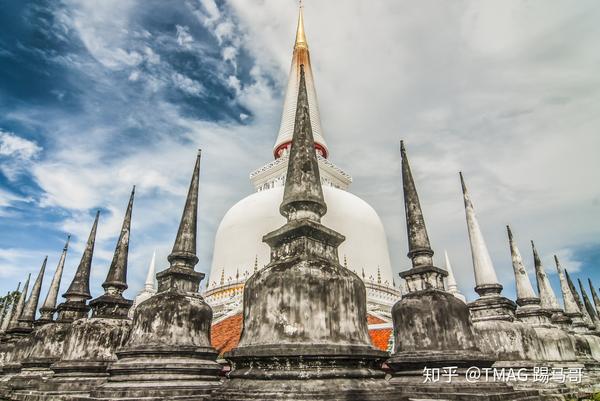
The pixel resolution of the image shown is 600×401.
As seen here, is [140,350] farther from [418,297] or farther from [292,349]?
[418,297]

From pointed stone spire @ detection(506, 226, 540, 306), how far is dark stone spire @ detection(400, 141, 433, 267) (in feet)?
17.1

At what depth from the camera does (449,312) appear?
18.4 ft

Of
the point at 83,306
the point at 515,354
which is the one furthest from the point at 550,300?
the point at 83,306

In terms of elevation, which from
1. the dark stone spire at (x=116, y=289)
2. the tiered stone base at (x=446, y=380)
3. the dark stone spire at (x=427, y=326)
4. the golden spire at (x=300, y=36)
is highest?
the golden spire at (x=300, y=36)

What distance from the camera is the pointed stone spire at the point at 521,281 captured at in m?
9.75

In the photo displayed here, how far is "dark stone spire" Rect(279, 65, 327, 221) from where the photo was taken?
506 cm

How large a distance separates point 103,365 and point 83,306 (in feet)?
9.28

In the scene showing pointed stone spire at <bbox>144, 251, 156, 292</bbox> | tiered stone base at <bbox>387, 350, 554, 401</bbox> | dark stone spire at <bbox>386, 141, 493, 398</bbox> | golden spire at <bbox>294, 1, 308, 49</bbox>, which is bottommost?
tiered stone base at <bbox>387, 350, 554, 401</bbox>

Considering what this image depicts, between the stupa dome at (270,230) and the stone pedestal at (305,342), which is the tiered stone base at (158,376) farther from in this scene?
the stupa dome at (270,230)

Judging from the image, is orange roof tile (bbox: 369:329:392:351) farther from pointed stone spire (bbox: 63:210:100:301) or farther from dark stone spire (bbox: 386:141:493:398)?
pointed stone spire (bbox: 63:210:100:301)

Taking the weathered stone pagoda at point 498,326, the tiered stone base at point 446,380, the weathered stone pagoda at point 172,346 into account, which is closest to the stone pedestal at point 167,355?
the weathered stone pagoda at point 172,346

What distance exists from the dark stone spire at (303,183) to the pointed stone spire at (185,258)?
251 centimetres

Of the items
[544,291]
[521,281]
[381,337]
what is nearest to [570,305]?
[544,291]

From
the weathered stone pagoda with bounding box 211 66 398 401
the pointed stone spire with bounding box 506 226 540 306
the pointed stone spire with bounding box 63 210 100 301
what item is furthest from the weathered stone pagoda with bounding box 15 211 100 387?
the pointed stone spire with bounding box 506 226 540 306
